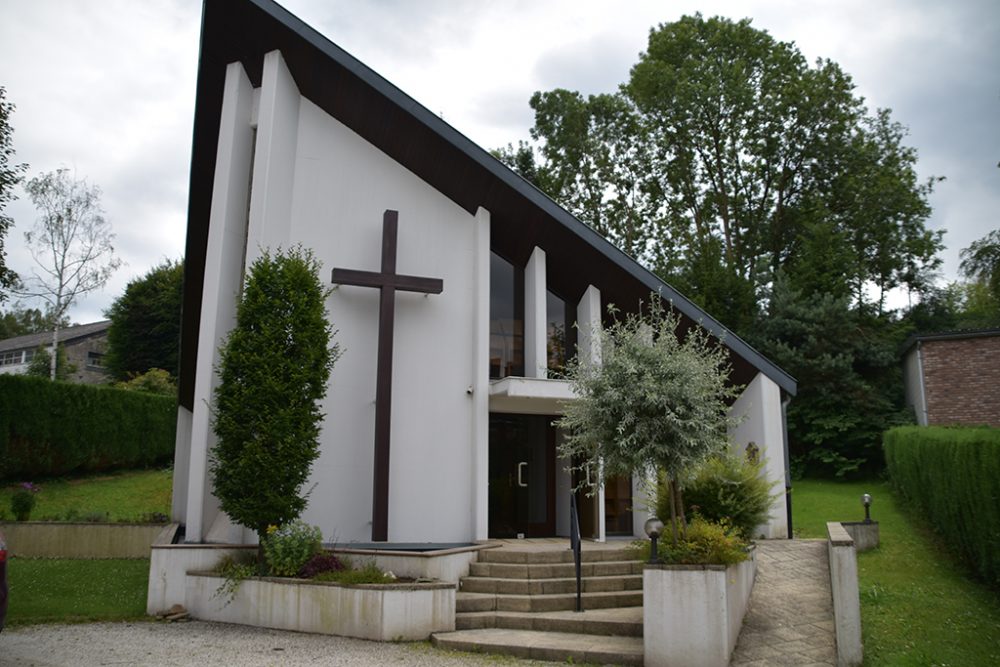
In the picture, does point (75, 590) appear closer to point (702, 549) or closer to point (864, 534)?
point (702, 549)

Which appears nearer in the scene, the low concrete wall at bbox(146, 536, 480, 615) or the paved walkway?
the paved walkway

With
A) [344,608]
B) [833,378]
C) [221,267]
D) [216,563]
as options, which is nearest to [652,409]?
[344,608]

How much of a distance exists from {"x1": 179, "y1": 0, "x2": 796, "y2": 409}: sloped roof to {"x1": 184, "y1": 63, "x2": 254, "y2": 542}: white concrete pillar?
751mm

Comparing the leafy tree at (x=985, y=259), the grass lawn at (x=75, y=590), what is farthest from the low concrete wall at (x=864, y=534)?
the grass lawn at (x=75, y=590)

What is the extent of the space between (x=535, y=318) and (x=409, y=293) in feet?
6.90

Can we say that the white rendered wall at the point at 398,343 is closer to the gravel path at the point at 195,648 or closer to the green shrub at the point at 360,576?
the green shrub at the point at 360,576

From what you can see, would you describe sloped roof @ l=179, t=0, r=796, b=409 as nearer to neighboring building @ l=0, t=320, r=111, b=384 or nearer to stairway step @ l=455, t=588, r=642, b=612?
stairway step @ l=455, t=588, r=642, b=612

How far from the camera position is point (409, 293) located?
11.9m

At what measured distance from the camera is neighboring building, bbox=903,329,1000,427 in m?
17.6

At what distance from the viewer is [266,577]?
28.4 ft

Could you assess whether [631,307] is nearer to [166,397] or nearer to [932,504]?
[932,504]

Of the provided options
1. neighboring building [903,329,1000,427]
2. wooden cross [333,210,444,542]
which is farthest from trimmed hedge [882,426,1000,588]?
wooden cross [333,210,444,542]

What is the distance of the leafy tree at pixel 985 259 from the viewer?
597 inches

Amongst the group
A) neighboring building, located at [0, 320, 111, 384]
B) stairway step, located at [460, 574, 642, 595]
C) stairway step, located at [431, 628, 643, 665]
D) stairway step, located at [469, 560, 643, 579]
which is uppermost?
neighboring building, located at [0, 320, 111, 384]
